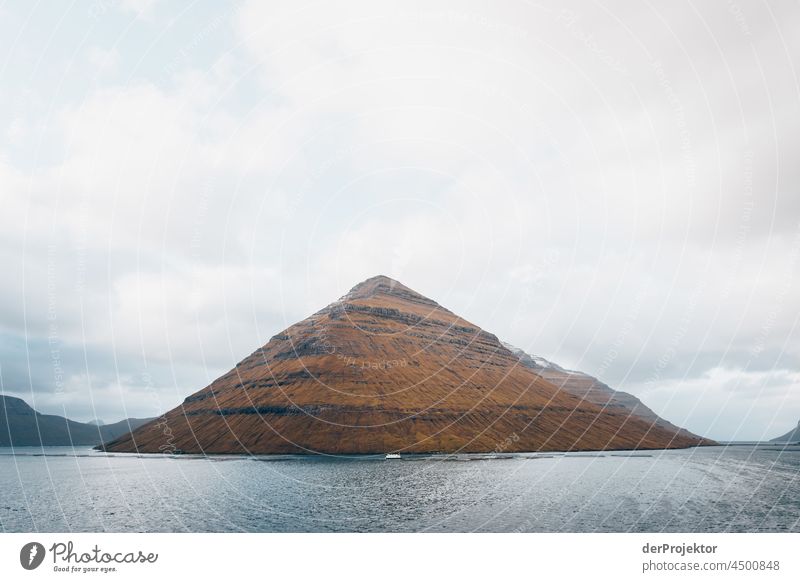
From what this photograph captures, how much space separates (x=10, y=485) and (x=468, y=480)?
119 metres

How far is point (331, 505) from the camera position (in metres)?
89.9

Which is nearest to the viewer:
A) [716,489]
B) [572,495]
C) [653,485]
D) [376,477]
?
[572,495]

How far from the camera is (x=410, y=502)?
91.9 meters

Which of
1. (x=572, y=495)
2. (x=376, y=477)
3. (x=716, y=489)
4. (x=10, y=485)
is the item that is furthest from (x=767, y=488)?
(x=10, y=485)

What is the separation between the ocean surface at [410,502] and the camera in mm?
72000

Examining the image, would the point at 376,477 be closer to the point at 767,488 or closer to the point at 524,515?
the point at 524,515

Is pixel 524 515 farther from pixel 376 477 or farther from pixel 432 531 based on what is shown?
pixel 376 477

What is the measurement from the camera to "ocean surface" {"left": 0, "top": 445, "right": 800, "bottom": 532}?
72000 millimetres

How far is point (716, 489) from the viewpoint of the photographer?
112 m
